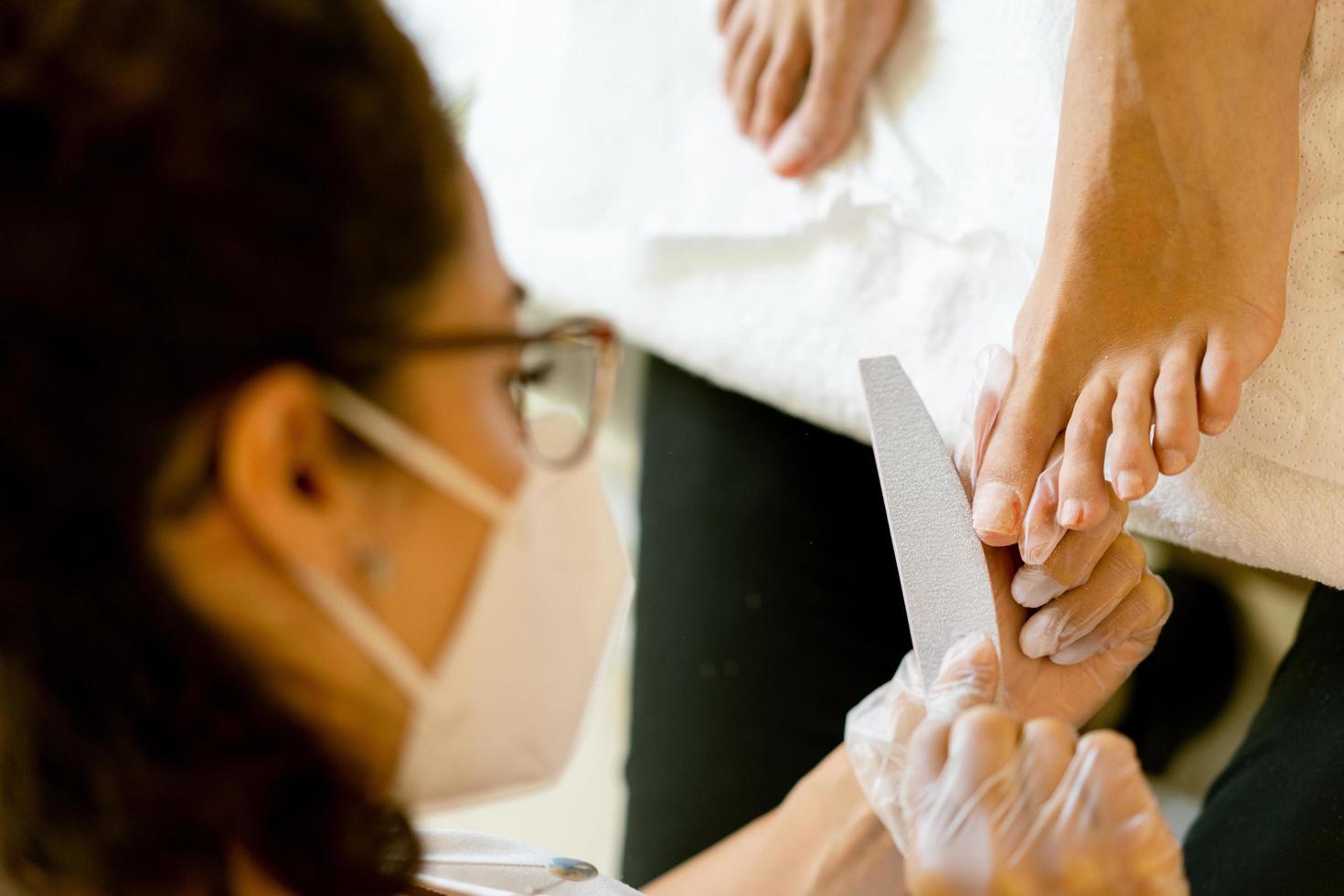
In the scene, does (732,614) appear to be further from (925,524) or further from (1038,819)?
(1038,819)

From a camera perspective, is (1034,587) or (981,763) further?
(1034,587)

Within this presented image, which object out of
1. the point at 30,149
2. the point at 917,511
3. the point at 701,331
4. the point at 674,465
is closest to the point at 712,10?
the point at 701,331

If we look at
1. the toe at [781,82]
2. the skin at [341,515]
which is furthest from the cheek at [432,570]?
the toe at [781,82]

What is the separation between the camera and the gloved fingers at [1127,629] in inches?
25.0

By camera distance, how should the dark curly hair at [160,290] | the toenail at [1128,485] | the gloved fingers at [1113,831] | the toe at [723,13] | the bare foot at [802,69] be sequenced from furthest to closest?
1. the toe at [723,13]
2. the bare foot at [802,69]
3. the toenail at [1128,485]
4. the gloved fingers at [1113,831]
5. the dark curly hair at [160,290]

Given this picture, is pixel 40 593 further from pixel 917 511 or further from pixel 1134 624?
pixel 1134 624

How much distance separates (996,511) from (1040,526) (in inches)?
1.1

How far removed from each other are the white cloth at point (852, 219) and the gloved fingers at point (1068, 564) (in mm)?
81

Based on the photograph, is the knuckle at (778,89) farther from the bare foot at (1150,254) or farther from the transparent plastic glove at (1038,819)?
the transparent plastic glove at (1038,819)

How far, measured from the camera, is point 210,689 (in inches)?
17.2

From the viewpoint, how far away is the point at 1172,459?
597 millimetres

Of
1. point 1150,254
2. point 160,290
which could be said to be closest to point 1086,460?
point 1150,254

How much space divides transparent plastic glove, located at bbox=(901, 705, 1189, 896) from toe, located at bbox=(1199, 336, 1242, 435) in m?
0.21

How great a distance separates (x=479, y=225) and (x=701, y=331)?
434mm
